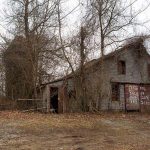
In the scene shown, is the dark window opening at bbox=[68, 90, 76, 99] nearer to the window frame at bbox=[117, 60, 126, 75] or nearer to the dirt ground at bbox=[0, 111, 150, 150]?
the window frame at bbox=[117, 60, 126, 75]

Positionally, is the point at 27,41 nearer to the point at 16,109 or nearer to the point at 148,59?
the point at 16,109

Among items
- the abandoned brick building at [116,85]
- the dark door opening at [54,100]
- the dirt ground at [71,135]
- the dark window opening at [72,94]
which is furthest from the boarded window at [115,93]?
the dirt ground at [71,135]

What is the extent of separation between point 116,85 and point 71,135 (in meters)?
18.2

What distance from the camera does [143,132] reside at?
61.7 ft

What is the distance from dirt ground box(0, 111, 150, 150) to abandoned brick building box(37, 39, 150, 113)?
27.8ft

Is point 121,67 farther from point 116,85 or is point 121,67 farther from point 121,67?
point 116,85

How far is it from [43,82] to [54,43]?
4512mm

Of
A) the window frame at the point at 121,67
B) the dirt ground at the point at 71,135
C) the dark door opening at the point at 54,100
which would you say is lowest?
the dirt ground at the point at 71,135

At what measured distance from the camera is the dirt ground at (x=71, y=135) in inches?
551

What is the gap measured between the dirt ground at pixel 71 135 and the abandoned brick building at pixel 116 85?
8.47 meters

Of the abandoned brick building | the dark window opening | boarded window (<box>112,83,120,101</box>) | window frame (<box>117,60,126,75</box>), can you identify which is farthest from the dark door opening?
window frame (<box>117,60,126,75</box>)

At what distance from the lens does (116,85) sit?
34500 millimetres

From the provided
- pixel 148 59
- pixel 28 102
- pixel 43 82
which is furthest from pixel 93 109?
pixel 148 59

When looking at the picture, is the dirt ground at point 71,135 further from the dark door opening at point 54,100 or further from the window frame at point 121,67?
the window frame at point 121,67
